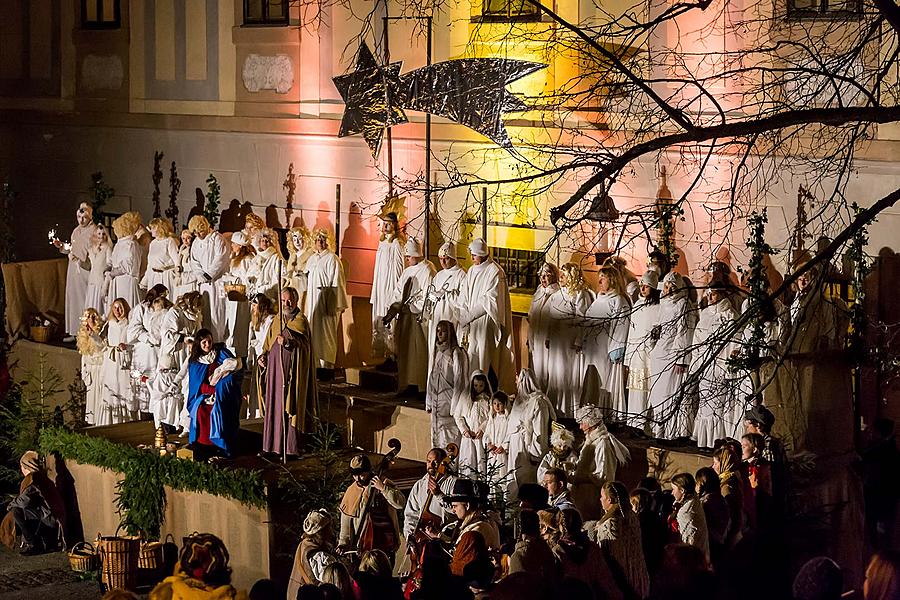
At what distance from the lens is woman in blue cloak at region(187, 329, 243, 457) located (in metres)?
19.2

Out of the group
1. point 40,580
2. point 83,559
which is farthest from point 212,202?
point 40,580

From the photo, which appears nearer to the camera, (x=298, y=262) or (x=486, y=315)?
(x=486, y=315)

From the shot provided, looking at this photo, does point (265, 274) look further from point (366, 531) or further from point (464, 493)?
point (464, 493)

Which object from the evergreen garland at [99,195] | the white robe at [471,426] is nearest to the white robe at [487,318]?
the white robe at [471,426]

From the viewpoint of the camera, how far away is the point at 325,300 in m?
22.7

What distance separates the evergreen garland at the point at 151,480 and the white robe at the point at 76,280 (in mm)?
5674

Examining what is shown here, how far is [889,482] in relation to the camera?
16859 millimetres

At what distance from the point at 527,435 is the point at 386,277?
4745 mm

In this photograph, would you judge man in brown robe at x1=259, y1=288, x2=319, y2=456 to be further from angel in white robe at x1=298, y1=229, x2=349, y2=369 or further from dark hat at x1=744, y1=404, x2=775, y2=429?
dark hat at x1=744, y1=404, x2=775, y2=429

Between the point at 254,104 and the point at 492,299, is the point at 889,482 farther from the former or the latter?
the point at 254,104

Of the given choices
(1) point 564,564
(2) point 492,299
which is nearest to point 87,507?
(2) point 492,299

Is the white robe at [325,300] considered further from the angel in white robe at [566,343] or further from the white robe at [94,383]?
the angel in white robe at [566,343]

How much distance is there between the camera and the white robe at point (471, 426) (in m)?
18.7

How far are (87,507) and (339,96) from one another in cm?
804
